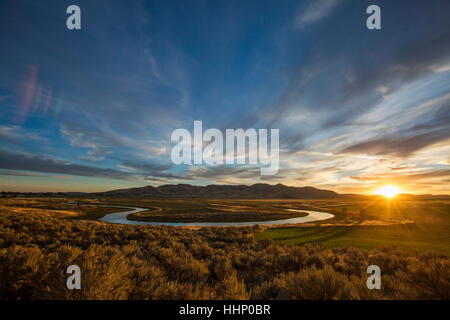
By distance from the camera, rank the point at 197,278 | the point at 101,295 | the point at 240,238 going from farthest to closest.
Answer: the point at 240,238
the point at 197,278
the point at 101,295

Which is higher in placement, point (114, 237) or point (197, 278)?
point (197, 278)

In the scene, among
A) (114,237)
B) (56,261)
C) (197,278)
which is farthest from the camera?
(114,237)

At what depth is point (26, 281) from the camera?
4.78 metres

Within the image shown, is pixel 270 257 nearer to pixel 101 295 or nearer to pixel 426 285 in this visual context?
pixel 426 285
